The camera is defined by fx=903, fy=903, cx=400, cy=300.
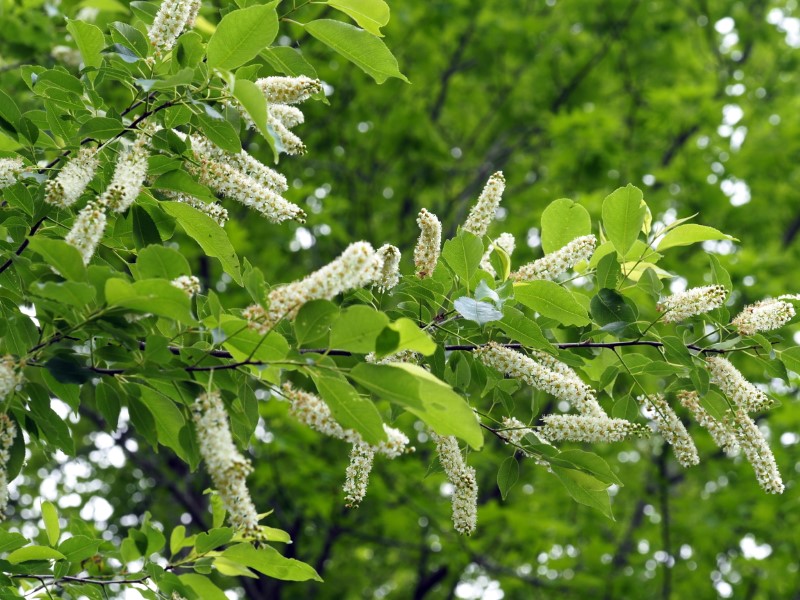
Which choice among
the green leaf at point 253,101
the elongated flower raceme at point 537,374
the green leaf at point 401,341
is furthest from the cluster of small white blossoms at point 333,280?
the elongated flower raceme at point 537,374

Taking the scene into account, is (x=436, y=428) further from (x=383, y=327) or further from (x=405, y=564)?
(x=405, y=564)

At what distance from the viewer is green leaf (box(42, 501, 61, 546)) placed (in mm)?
3074

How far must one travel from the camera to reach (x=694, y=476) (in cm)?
1098

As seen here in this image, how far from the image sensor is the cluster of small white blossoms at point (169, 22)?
2.19 m

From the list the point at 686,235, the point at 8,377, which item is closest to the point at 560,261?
the point at 686,235

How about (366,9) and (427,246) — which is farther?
(427,246)

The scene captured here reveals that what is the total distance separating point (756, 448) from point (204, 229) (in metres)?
1.72

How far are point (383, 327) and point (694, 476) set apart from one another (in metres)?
10.0

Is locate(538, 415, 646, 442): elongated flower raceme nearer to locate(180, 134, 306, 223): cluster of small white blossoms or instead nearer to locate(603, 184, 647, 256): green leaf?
locate(603, 184, 647, 256): green leaf

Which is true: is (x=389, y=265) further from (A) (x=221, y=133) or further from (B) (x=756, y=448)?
(B) (x=756, y=448)

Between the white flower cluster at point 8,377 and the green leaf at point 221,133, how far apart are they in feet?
2.31

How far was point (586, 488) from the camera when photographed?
2504 mm

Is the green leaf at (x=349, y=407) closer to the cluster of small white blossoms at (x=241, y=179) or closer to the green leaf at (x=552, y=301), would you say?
the cluster of small white blossoms at (x=241, y=179)

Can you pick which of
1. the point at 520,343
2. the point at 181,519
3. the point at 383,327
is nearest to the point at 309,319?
the point at 383,327
